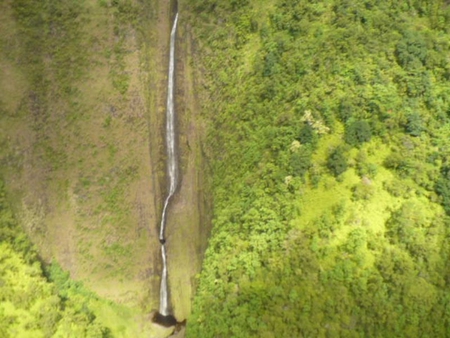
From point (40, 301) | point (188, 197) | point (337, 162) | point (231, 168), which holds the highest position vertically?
point (337, 162)

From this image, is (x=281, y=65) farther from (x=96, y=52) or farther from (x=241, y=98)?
(x=96, y=52)

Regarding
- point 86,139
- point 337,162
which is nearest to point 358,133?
point 337,162

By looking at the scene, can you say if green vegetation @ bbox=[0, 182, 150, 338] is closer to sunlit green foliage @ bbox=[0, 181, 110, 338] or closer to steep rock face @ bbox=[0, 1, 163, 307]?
sunlit green foliage @ bbox=[0, 181, 110, 338]

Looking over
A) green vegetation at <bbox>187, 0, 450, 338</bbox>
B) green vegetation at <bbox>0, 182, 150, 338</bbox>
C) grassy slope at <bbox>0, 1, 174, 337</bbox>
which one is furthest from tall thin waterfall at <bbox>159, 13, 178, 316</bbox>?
green vegetation at <bbox>0, 182, 150, 338</bbox>

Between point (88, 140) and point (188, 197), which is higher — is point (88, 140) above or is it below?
above

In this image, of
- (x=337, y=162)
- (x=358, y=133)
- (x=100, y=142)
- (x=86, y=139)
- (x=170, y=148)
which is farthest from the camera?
(x=170, y=148)

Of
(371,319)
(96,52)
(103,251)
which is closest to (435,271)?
(371,319)

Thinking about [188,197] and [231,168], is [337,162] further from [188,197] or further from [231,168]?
[188,197]
